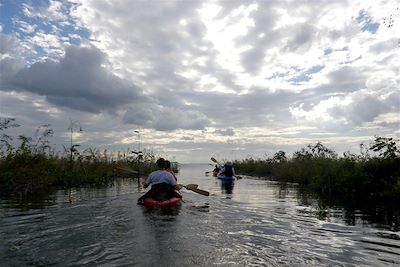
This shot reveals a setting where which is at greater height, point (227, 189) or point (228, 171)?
point (228, 171)

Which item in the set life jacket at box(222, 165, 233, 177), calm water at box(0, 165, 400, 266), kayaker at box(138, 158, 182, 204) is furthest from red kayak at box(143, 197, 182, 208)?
life jacket at box(222, 165, 233, 177)

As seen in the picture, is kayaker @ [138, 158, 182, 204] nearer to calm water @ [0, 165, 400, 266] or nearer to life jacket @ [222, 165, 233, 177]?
calm water @ [0, 165, 400, 266]

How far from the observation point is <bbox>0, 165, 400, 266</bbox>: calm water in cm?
636

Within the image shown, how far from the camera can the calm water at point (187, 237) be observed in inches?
250

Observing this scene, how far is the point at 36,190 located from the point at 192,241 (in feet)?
41.4

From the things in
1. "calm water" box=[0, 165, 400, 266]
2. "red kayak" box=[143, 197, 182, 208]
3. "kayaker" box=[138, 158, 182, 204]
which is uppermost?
"kayaker" box=[138, 158, 182, 204]

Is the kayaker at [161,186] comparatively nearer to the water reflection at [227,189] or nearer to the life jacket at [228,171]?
the water reflection at [227,189]

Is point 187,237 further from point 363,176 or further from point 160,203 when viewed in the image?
point 363,176

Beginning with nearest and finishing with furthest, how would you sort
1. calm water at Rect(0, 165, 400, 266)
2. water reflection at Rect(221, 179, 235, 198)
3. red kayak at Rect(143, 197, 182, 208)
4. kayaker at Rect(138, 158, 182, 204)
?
calm water at Rect(0, 165, 400, 266)
red kayak at Rect(143, 197, 182, 208)
kayaker at Rect(138, 158, 182, 204)
water reflection at Rect(221, 179, 235, 198)

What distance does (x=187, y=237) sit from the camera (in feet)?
26.1

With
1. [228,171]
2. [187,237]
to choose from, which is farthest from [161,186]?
[228,171]

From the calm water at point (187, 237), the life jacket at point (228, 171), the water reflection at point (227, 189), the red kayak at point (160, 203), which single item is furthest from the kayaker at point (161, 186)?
the life jacket at point (228, 171)

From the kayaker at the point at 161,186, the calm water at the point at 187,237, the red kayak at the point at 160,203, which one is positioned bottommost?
the calm water at the point at 187,237

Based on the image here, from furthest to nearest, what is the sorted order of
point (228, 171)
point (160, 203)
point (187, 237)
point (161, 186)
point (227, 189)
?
1. point (228, 171)
2. point (227, 189)
3. point (161, 186)
4. point (160, 203)
5. point (187, 237)
